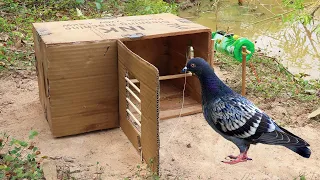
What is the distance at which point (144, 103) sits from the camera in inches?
127

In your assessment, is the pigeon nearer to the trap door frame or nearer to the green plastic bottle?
the trap door frame

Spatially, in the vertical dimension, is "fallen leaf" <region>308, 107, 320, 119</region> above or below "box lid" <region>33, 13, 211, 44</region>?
below

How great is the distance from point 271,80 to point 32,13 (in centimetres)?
431

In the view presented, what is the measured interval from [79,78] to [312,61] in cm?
438

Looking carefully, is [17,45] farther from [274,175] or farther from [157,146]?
[274,175]

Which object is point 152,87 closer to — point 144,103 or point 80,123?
point 144,103

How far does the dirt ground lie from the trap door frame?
16 centimetres

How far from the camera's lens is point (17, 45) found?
5.95 meters

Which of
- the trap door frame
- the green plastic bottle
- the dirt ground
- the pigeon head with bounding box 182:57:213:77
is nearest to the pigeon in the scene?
the pigeon head with bounding box 182:57:213:77

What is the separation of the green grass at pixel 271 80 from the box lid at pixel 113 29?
1.35 metres

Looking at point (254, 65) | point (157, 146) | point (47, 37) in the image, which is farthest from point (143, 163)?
point (254, 65)

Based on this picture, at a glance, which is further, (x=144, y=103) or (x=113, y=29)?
(x=113, y=29)

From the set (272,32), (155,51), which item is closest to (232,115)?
(155,51)

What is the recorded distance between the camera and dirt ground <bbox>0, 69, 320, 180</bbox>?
11.1 feet
